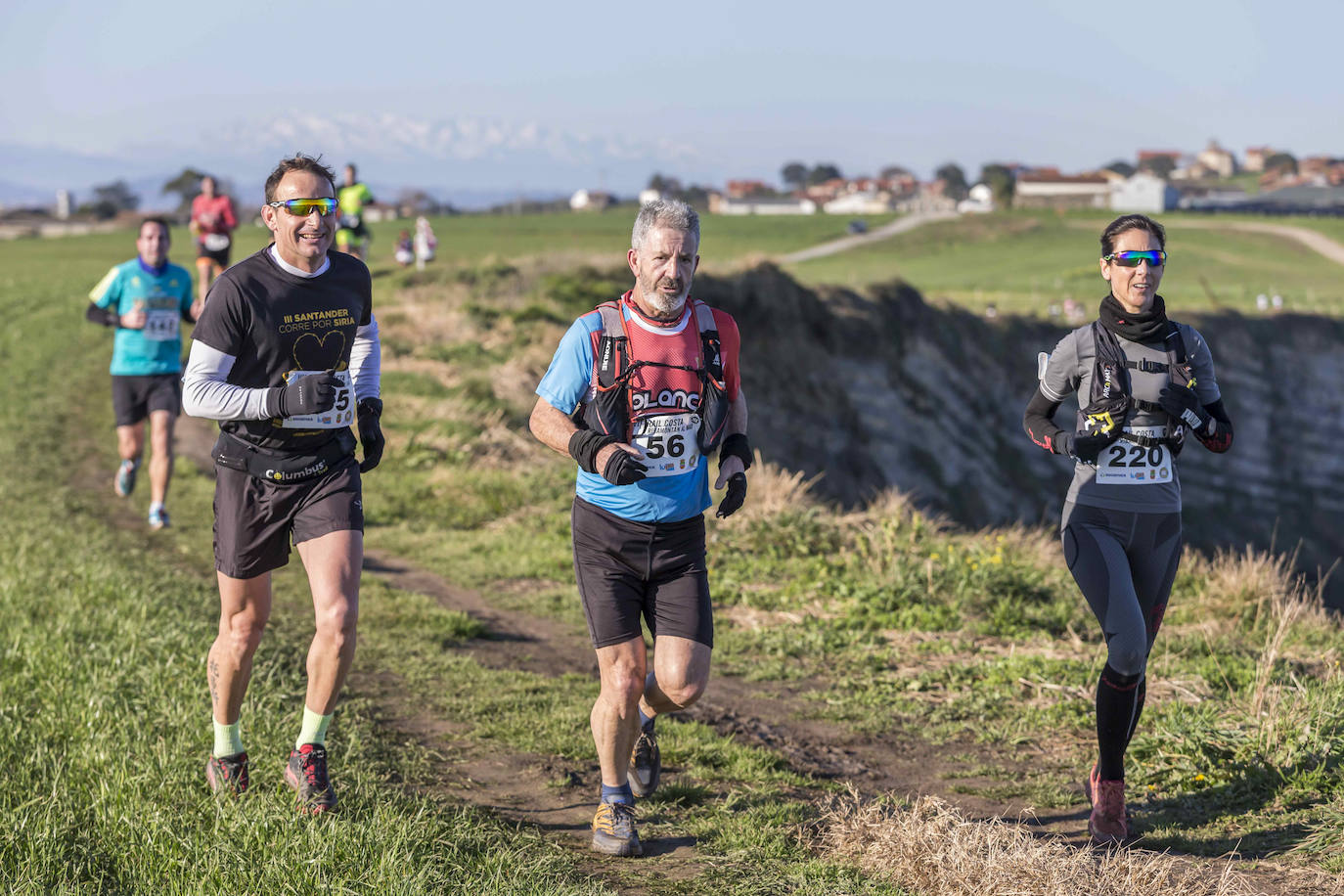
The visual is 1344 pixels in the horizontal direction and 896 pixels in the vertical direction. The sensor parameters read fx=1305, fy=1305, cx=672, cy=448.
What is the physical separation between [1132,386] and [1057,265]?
7830cm

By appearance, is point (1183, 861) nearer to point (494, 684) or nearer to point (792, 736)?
point (792, 736)

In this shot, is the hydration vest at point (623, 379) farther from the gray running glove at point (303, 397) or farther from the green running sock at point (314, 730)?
the green running sock at point (314, 730)

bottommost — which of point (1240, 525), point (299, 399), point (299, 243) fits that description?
point (1240, 525)

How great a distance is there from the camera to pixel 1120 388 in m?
5.67

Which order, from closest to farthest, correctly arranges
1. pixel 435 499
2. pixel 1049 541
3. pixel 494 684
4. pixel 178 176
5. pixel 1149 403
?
pixel 1149 403, pixel 494 684, pixel 1049 541, pixel 435 499, pixel 178 176

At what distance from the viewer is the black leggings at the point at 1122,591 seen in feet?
18.4

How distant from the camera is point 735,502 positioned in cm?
532

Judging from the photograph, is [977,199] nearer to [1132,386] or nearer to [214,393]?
[1132,386]

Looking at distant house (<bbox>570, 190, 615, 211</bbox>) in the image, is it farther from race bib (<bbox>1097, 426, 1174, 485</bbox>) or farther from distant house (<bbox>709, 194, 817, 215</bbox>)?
race bib (<bbox>1097, 426, 1174, 485</bbox>)

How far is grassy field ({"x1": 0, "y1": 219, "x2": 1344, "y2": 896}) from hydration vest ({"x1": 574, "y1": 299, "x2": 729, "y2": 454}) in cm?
173

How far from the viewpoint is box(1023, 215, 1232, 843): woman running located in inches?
222

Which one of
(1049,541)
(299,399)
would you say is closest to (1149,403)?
(299,399)

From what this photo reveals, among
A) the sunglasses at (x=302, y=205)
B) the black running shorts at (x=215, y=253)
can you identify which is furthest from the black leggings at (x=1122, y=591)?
the black running shorts at (x=215, y=253)

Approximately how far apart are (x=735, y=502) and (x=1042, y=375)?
1713 millimetres
